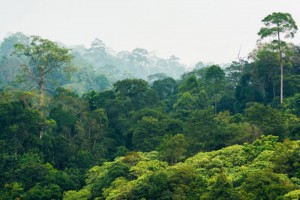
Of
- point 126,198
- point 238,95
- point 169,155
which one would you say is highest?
point 238,95

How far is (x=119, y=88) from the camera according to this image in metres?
37.7

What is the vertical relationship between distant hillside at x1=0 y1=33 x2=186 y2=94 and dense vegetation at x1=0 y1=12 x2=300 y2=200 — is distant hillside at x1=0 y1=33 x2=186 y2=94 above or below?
above

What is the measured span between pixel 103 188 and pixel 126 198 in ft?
8.65

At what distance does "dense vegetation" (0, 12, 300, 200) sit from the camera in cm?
2122

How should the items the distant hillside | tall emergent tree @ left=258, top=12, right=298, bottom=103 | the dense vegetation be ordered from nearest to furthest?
the dense vegetation < tall emergent tree @ left=258, top=12, right=298, bottom=103 < the distant hillside

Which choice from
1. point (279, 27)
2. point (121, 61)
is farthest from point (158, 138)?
point (121, 61)

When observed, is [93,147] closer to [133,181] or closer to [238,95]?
[133,181]

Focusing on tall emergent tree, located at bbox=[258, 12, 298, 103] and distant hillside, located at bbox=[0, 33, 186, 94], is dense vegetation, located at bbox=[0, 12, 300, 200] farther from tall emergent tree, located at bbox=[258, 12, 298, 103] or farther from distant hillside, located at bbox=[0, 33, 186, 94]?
distant hillside, located at bbox=[0, 33, 186, 94]

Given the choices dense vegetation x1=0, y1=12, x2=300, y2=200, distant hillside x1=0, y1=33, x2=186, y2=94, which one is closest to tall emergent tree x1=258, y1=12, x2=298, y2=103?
dense vegetation x1=0, y1=12, x2=300, y2=200

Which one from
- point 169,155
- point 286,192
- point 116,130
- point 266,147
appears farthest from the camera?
point 116,130

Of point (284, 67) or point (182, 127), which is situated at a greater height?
point (284, 67)

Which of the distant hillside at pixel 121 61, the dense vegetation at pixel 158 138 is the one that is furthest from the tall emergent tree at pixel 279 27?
the distant hillside at pixel 121 61

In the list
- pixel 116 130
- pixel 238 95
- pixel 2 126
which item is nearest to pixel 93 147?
pixel 116 130

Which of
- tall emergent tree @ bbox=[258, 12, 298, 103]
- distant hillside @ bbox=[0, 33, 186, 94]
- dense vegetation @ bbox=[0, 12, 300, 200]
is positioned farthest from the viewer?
distant hillside @ bbox=[0, 33, 186, 94]
